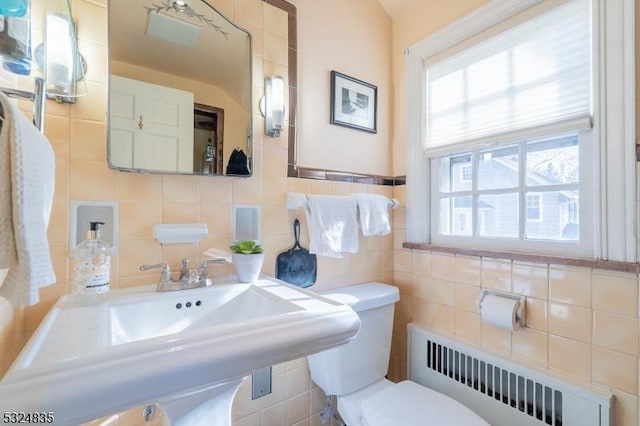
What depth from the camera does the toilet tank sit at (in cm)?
120

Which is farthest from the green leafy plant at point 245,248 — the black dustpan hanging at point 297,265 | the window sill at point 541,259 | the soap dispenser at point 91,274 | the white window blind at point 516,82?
the white window blind at point 516,82

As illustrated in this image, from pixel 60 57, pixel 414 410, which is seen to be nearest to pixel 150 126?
pixel 60 57

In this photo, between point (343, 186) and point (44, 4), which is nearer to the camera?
point (44, 4)

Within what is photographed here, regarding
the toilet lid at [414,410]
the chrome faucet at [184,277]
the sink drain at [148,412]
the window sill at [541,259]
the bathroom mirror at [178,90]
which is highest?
the bathroom mirror at [178,90]

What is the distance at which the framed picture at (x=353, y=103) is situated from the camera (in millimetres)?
1436

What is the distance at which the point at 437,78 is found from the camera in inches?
58.0

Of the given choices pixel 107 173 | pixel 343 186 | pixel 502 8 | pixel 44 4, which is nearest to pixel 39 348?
pixel 107 173

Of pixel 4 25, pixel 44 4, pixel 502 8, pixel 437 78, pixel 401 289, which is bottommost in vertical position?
pixel 401 289

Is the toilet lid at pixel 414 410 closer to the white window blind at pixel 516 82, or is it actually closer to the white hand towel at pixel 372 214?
the white hand towel at pixel 372 214

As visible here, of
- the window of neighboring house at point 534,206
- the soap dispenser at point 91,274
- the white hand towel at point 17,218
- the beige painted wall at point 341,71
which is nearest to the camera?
the white hand towel at point 17,218

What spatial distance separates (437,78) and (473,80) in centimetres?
19

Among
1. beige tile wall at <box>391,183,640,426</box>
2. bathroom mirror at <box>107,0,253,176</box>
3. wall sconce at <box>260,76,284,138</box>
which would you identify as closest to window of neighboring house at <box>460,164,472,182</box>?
beige tile wall at <box>391,183,640,426</box>

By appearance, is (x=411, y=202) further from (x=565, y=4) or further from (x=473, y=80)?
(x=565, y=4)

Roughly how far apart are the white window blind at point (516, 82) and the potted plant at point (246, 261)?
3.29 feet
